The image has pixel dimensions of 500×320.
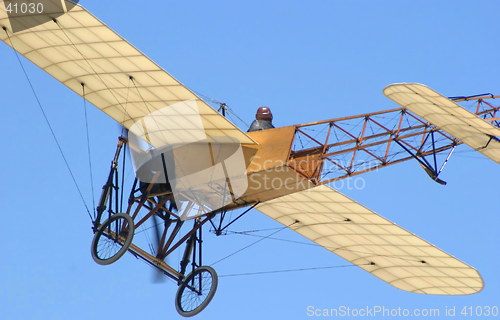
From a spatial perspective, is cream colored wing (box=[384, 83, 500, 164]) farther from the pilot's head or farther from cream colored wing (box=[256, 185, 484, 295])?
cream colored wing (box=[256, 185, 484, 295])

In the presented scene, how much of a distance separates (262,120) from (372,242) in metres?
5.12

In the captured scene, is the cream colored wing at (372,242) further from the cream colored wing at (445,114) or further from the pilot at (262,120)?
the cream colored wing at (445,114)

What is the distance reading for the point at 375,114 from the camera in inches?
699

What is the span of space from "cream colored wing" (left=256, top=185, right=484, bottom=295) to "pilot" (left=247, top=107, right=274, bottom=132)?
214 centimetres

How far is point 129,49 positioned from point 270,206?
6706 millimetres

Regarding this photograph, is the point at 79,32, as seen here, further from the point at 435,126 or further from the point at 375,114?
the point at 435,126

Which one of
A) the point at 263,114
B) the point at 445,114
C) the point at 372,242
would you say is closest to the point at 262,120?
the point at 263,114

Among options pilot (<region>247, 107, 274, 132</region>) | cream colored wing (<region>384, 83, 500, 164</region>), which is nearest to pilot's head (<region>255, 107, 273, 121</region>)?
pilot (<region>247, 107, 274, 132</region>)

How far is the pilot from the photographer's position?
62.7ft

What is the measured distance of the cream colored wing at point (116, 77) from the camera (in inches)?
665

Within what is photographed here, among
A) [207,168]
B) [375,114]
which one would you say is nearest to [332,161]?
[375,114]

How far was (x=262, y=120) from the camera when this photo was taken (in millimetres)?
19344

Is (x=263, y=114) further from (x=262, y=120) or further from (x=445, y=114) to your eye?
(x=445, y=114)

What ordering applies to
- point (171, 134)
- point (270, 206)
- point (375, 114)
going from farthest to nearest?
point (270, 206)
point (171, 134)
point (375, 114)
